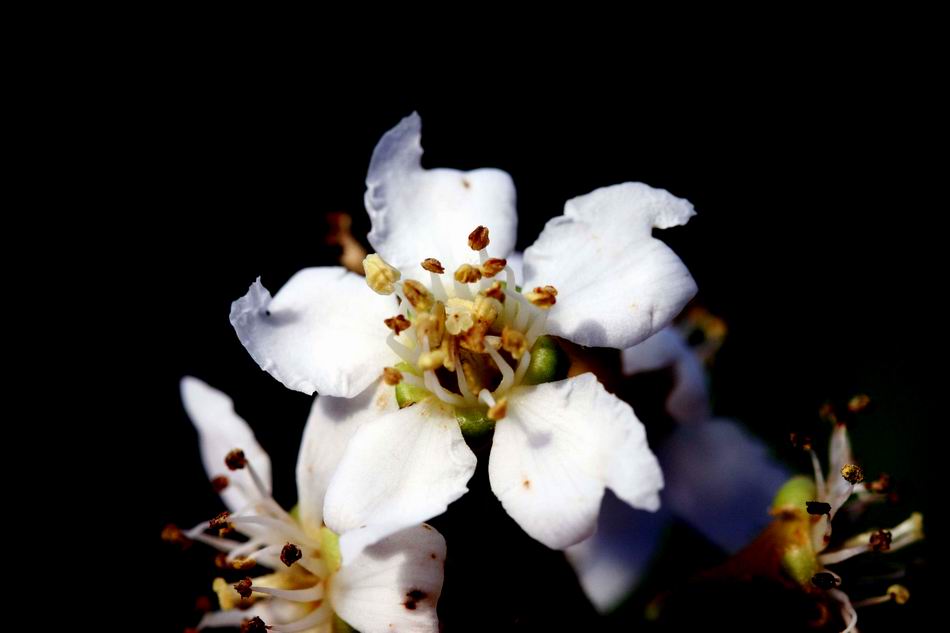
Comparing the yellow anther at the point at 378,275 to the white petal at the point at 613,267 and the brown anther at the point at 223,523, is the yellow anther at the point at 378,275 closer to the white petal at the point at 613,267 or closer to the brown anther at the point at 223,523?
the white petal at the point at 613,267

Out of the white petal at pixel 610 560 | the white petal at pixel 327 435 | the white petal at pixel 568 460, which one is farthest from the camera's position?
the white petal at pixel 610 560

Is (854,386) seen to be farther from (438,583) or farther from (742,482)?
(438,583)

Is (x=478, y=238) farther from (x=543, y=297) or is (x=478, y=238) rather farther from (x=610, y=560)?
(x=610, y=560)

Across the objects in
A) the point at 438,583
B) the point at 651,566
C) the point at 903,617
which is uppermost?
the point at 438,583

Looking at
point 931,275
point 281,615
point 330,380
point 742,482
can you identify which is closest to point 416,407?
point 330,380

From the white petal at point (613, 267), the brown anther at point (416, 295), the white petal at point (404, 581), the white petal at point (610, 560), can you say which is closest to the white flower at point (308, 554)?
the white petal at point (404, 581)

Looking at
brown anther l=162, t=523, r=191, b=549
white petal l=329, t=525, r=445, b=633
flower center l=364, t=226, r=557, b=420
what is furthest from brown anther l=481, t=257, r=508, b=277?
brown anther l=162, t=523, r=191, b=549
